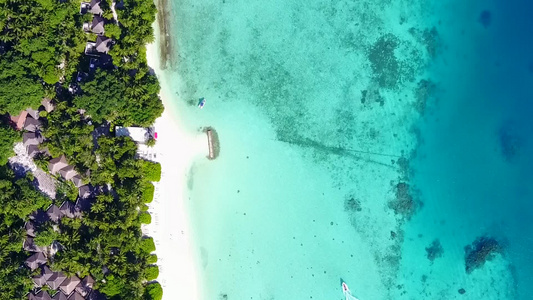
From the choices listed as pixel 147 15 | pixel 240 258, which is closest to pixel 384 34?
pixel 147 15

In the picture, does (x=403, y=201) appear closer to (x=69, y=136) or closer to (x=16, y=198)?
(x=69, y=136)

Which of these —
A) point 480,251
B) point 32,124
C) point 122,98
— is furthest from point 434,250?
point 32,124

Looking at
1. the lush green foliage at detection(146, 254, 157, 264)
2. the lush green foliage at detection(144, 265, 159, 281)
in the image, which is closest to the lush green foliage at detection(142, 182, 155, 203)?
the lush green foliage at detection(146, 254, 157, 264)

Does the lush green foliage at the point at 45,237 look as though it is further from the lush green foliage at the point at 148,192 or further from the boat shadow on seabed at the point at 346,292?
the boat shadow on seabed at the point at 346,292

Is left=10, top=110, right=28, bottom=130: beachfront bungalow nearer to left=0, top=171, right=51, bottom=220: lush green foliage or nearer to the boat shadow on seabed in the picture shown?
left=0, top=171, right=51, bottom=220: lush green foliage

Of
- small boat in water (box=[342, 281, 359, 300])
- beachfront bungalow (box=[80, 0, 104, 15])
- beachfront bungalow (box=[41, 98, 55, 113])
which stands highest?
beachfront bungalow (box=[80, 0, 104, 15])

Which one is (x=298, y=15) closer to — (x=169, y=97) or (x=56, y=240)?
(x=169, y=97)
